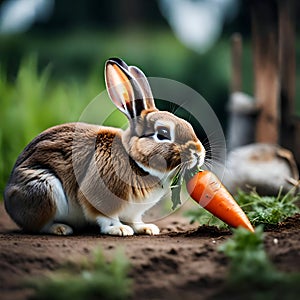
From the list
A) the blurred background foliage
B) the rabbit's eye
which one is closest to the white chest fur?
the rabbit's eye

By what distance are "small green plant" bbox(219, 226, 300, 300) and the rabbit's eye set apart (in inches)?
43.3

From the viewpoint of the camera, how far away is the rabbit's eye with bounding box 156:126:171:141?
3.88m

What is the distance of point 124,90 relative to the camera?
4.00 m

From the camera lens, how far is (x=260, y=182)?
19.0ft

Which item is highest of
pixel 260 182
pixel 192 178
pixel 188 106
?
pixel 188 106

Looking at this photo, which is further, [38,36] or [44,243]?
[38,36]

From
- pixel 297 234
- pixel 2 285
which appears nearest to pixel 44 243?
pixel 2 285

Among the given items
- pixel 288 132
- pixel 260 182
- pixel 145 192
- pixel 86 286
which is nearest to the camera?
pixel 86 286

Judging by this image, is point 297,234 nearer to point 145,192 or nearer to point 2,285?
point 145,192

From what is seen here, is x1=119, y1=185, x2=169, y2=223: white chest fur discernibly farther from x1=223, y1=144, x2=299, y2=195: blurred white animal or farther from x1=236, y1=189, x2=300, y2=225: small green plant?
x1=223, y1=144, x2=299, y2=195: blurred white animal

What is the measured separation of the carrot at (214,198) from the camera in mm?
4027

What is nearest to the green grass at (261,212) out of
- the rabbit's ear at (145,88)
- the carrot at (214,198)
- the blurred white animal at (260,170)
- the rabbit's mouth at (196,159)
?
the carrot at (214,198)

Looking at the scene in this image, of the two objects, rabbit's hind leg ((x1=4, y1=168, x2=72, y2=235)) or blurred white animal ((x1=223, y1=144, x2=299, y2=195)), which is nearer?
rabbit's hind leg ((x1=4, y1=168, x2=72, y2=235))

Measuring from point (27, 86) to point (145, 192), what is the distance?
386 centimetres
